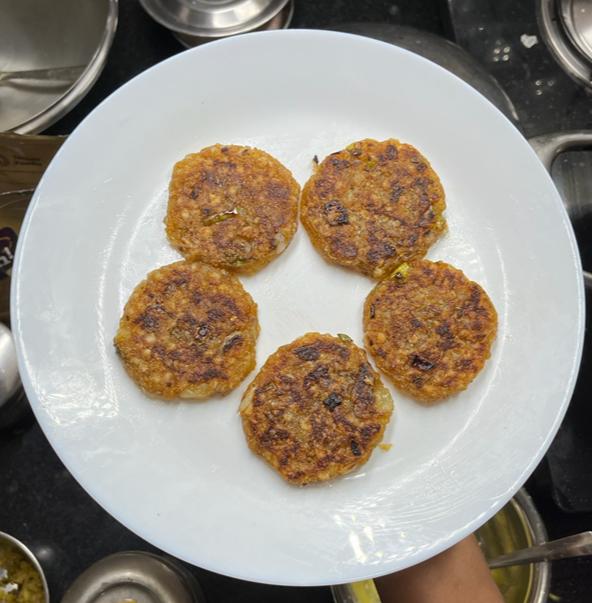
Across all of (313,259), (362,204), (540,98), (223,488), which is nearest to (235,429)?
(223,488)

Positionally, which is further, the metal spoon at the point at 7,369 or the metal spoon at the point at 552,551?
the metal spoon at the point at 7,369

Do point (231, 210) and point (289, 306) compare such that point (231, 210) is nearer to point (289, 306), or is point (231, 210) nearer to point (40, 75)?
point (289, 306)

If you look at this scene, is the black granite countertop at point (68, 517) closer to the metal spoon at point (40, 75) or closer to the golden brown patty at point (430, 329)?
the metal spoon at point (40, 75)

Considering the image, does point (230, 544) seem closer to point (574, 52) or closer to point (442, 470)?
point (442, 470)

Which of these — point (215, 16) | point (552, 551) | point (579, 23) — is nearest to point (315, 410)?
point (552, 551)

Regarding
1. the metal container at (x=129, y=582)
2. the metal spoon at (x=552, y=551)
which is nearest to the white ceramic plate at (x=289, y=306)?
the metal spoon at (x=552, y=551)

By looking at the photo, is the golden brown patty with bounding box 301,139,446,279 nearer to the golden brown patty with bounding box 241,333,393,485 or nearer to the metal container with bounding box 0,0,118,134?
the golden brown patty with bounding box 241,333,393,485
